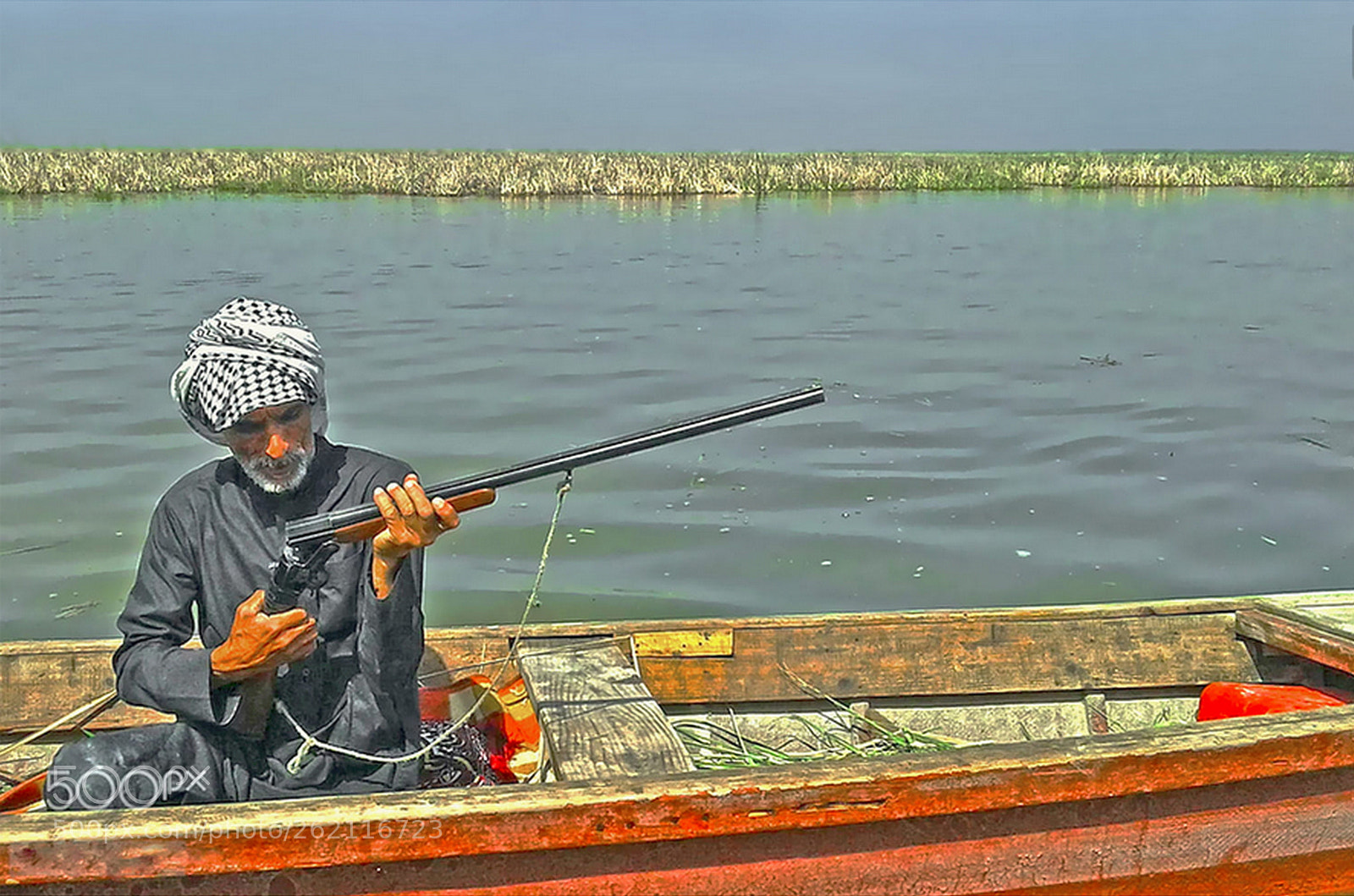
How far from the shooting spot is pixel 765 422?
1076 cm

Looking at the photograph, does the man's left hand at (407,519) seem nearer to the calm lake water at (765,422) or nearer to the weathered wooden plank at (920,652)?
the weathered wooden plank at (920,652)

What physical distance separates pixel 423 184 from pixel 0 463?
96.6 ft

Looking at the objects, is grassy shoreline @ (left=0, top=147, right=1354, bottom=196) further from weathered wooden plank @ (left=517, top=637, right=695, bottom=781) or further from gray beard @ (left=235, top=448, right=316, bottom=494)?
gray beard @ (left=235, top=448, right=316, bottom=494)

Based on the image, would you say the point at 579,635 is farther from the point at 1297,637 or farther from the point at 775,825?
the point at 1297,637

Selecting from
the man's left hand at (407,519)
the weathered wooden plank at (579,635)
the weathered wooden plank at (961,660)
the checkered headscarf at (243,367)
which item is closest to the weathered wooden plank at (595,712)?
the weathered wooden plank at (579,635)

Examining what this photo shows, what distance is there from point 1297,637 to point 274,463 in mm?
3688

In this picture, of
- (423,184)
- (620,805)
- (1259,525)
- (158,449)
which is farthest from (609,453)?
(423,184)

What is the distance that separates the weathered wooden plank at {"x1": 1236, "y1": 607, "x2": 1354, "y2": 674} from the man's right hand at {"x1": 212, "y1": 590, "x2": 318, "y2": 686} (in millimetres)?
3564

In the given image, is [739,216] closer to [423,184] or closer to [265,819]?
[423,184]

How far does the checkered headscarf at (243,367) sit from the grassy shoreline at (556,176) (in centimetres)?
3507
